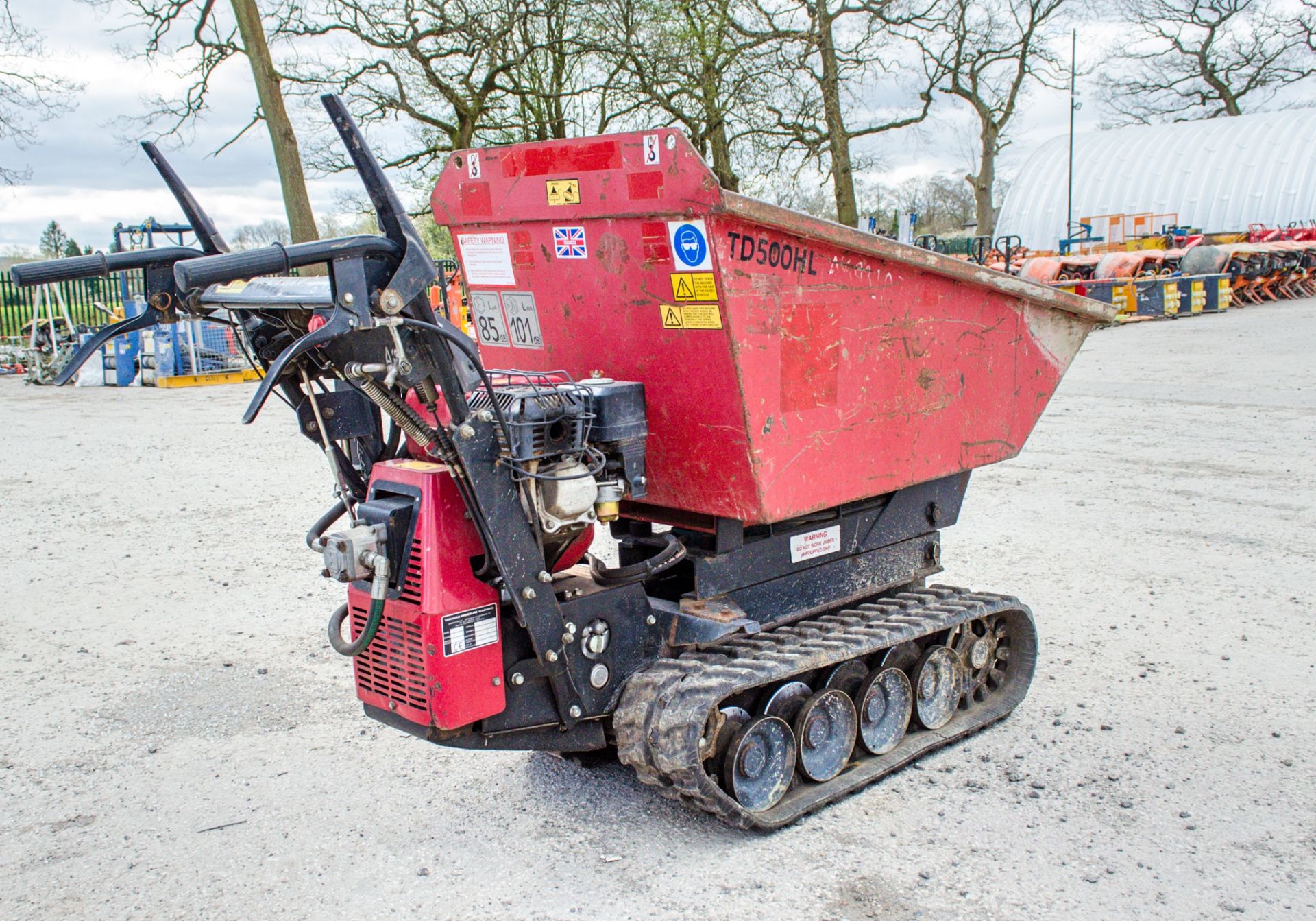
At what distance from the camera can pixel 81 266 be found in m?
3.11

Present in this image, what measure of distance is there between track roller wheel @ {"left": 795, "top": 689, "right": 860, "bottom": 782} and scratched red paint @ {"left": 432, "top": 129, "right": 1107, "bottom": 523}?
2.26 ft

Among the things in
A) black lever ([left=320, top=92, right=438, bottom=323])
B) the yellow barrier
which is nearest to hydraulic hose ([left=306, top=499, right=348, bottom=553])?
black lever ([left=320, top=92, right=438, bottom=323])

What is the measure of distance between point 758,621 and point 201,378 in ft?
50.3

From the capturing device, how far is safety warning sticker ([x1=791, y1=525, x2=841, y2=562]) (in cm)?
422

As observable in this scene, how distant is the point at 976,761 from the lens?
416 cm

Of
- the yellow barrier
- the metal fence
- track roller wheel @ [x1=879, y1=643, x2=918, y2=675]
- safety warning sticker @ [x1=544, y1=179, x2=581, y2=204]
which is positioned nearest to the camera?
safety warning sticker @ [x1=544, y1=179, x2=581, y2=204]

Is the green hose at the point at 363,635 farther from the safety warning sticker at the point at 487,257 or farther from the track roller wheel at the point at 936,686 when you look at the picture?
the track roller wheel at the point at 936,686

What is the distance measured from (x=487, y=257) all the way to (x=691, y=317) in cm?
104

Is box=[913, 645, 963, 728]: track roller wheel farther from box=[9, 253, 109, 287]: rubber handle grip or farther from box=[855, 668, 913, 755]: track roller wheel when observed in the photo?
box=[9, 253, 109, 287]: rubber handle grip

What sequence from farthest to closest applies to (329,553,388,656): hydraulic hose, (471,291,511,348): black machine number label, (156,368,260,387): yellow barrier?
(156,368,260,387): yellow barrier → (471,291,511,348): black machine number label → (329,553,388,656): hydraulic hose

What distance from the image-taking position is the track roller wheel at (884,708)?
162 inches

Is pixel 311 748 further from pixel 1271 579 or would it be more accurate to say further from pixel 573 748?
pixel 1271 579

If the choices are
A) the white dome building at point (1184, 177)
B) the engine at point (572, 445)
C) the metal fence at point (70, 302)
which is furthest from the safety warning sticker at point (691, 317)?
the white dome building at point (1184, 177)

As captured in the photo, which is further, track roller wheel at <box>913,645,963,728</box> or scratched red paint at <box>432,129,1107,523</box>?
track roller wheel at <box>913,645,963,728</box>
